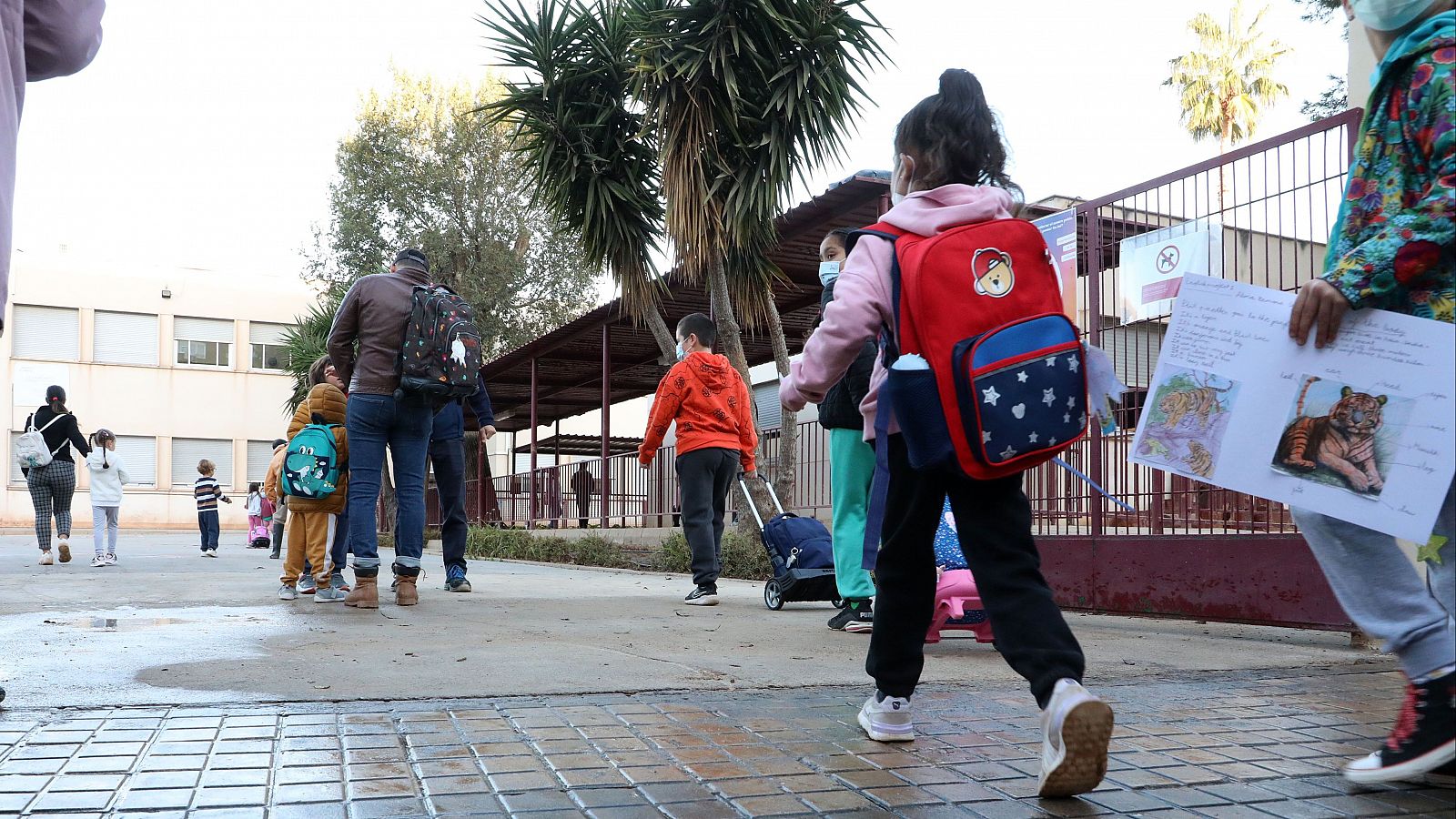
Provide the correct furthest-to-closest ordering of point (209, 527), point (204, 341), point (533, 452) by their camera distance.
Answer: point (204, 341) → point (209, 527) → point (533, 452)

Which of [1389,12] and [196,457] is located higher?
[1389,12]

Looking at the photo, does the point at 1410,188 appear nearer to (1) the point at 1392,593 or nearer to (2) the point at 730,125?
(1) the point at 1392,593

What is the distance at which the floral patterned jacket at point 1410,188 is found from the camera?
2174 mm

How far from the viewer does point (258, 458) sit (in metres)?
39.4

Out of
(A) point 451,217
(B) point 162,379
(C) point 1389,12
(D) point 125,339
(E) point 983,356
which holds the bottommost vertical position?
(E) point 983,356

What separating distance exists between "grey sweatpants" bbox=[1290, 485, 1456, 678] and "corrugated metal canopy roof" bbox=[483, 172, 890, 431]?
699 centimetres

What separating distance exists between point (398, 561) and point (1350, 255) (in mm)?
5255

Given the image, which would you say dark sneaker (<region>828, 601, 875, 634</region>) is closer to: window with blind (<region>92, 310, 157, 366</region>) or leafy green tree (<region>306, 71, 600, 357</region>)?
leafy green tree (<region>306, 71, 600, 357</region>)

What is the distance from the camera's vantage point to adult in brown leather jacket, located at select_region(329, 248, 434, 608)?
6.00 m

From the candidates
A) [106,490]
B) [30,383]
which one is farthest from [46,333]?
[106,490]

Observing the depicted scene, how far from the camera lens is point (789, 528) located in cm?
653

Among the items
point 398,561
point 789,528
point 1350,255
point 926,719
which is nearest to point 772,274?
point 789,528

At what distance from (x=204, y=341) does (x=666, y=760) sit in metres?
40.6

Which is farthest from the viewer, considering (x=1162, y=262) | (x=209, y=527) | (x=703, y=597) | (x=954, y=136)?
(x=209, y=527)
